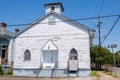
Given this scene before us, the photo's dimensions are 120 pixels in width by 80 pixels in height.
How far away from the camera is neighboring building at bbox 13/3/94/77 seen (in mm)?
20250

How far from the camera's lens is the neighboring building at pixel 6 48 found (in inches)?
961

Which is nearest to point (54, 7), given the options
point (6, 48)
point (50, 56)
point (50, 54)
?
point (50, 54)

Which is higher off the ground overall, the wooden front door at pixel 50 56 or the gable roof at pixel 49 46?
the gable roof at pixel 49 46

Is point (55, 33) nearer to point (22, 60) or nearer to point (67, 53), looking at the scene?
point (67, 53)

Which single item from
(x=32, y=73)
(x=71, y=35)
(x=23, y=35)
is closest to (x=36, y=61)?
(x=32, y=73)

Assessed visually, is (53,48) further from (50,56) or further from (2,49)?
(2,49)

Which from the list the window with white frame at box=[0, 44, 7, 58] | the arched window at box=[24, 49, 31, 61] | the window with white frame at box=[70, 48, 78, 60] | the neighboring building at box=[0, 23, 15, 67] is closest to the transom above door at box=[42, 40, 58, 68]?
the arched window at box=[24, 49, 31, 61]

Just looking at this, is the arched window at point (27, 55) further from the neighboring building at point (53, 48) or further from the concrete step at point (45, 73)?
the concrete step at point (45, 73)

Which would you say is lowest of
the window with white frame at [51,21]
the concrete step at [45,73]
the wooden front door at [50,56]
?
the concrete step at [45,73]

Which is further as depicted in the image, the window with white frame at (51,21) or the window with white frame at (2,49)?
the window with white frame at (2,49)

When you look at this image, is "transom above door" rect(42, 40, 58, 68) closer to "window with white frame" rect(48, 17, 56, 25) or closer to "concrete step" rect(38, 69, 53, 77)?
"concrete step" rect(38, 69, 53, 77)

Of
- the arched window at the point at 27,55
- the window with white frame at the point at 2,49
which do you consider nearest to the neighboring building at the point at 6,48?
the window with white frame at the point at 2,49

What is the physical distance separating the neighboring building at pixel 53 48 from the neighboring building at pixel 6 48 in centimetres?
263

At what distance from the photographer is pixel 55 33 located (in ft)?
70.3
